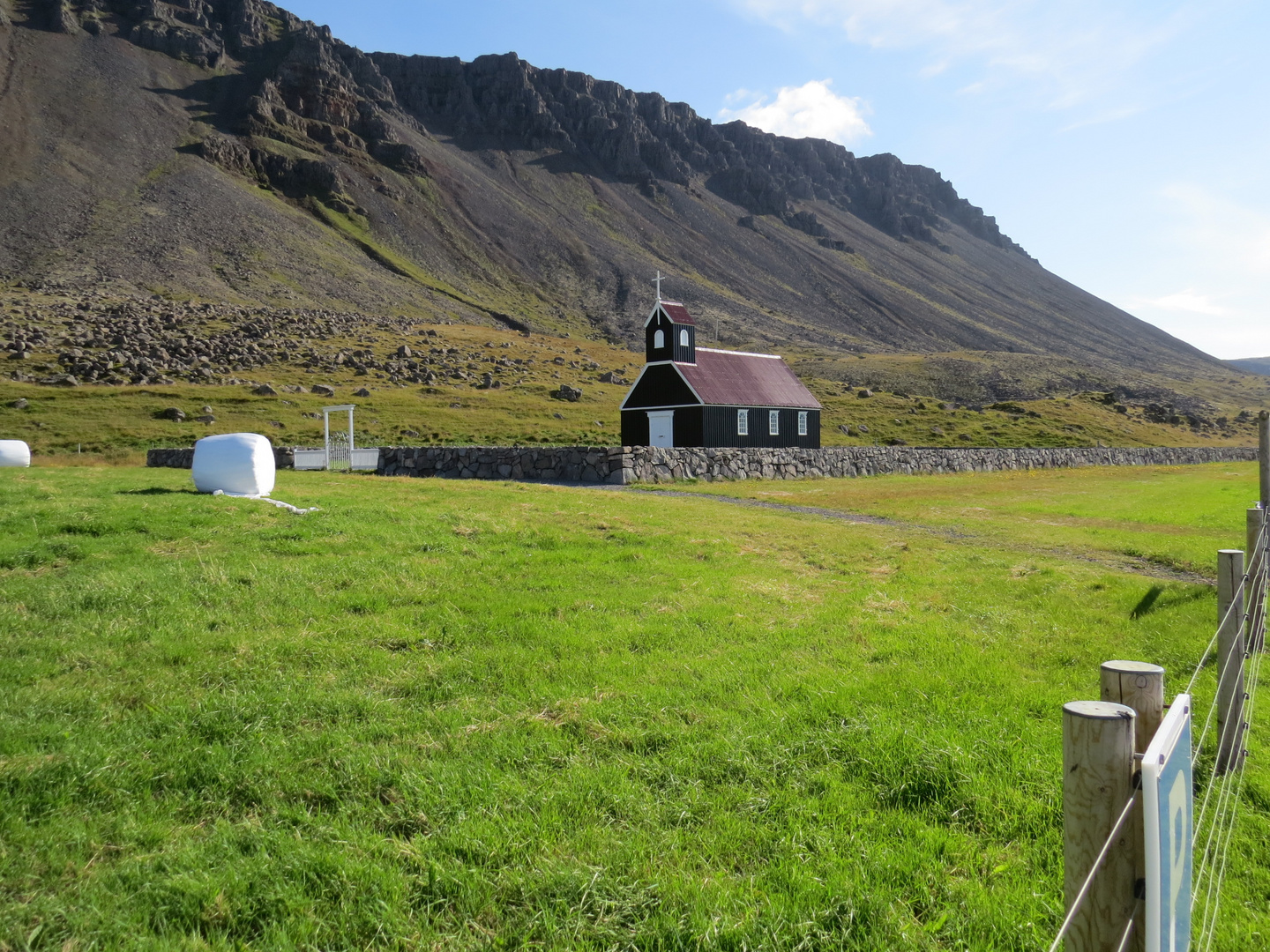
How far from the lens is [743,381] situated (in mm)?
44844

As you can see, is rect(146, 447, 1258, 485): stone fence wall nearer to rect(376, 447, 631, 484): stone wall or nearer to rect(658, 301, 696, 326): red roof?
rect(376, 447, 631, 484): stone wall

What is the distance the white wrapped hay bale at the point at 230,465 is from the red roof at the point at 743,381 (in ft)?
92.5

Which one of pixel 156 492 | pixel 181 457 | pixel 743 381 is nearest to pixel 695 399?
pixel 743 381

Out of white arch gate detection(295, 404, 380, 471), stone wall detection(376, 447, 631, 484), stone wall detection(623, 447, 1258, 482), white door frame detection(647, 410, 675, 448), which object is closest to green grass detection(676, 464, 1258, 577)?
stone wall detection(623, 447, 1258, 482)

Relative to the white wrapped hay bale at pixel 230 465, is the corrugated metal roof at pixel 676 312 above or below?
above

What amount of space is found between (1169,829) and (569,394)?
218 feet

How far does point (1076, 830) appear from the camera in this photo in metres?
2.29

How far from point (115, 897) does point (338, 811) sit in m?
1.08

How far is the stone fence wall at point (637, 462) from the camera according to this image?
1230 inches

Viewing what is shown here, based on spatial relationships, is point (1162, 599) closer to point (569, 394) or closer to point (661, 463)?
point (661, 463)

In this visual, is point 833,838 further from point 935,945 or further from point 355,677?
point 355,677

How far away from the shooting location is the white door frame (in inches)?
1670

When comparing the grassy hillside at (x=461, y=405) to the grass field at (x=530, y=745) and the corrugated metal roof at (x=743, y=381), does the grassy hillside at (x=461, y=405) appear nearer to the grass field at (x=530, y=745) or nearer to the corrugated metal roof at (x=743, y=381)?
the corrugated metal roof at (x=743, y=381)

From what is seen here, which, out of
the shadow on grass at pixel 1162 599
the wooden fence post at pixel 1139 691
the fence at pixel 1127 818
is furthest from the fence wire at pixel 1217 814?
the shadow on grass at pixel 1162 599
